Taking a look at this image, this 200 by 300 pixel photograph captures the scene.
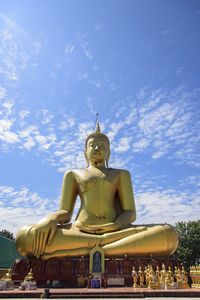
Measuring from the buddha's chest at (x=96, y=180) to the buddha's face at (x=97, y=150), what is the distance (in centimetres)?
77

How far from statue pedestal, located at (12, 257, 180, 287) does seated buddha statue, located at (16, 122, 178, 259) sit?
0.22 metres

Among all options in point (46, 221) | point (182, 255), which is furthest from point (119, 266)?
point (182, 255)

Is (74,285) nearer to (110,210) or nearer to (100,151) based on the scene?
(110,210)

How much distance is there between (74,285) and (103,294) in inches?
125

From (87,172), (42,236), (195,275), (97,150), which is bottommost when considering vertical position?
(195,275)

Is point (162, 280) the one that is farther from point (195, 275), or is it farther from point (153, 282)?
point (195, 275)

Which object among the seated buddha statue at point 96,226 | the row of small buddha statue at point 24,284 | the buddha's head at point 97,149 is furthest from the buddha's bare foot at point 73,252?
the buddha's head at point 97,149

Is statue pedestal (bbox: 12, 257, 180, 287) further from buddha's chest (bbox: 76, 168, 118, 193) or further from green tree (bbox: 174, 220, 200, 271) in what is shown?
green tree (bbox: 174, 220, 200, 271)

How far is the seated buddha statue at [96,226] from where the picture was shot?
28.1ft

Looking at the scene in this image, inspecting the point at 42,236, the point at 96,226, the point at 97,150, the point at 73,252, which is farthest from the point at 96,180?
the point at 42,236

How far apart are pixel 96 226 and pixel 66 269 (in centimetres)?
170

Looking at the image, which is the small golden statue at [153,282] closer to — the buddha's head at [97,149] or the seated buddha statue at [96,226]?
the seated buddha statue at [96,226]

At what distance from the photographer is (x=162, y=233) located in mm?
8781

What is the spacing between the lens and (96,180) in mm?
10703
